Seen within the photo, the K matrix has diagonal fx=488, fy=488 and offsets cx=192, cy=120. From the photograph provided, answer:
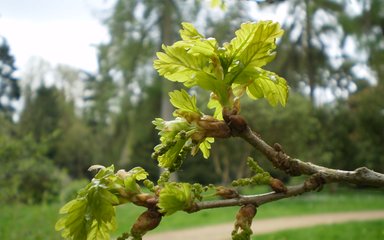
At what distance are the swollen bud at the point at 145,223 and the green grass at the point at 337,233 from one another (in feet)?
26.2

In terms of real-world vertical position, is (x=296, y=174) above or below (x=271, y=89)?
below

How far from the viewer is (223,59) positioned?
1.04 metres

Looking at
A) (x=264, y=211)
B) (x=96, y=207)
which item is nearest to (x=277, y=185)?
(x=96, y=207)

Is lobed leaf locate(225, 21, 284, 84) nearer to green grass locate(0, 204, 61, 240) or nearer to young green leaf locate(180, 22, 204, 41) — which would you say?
young green leaf locate(180, 22, 204, 41)

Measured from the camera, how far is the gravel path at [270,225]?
10438 millimetres

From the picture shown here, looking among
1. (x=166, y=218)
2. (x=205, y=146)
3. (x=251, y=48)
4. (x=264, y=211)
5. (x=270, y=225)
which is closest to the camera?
(x=251, y=48)

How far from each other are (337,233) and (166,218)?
5.93 metres

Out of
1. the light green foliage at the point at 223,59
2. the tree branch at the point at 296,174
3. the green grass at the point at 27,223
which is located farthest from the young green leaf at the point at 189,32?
the green grass at the point at 27,223

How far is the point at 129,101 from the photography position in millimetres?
22875

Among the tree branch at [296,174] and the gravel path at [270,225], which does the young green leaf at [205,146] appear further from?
the gravel path at [270,225]

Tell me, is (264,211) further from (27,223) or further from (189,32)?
(189,32)

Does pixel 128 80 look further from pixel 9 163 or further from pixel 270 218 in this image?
pixel 9 163

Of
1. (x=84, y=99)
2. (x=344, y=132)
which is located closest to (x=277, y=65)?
(x=344, y=132)

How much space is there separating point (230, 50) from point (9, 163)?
25.3 feet
